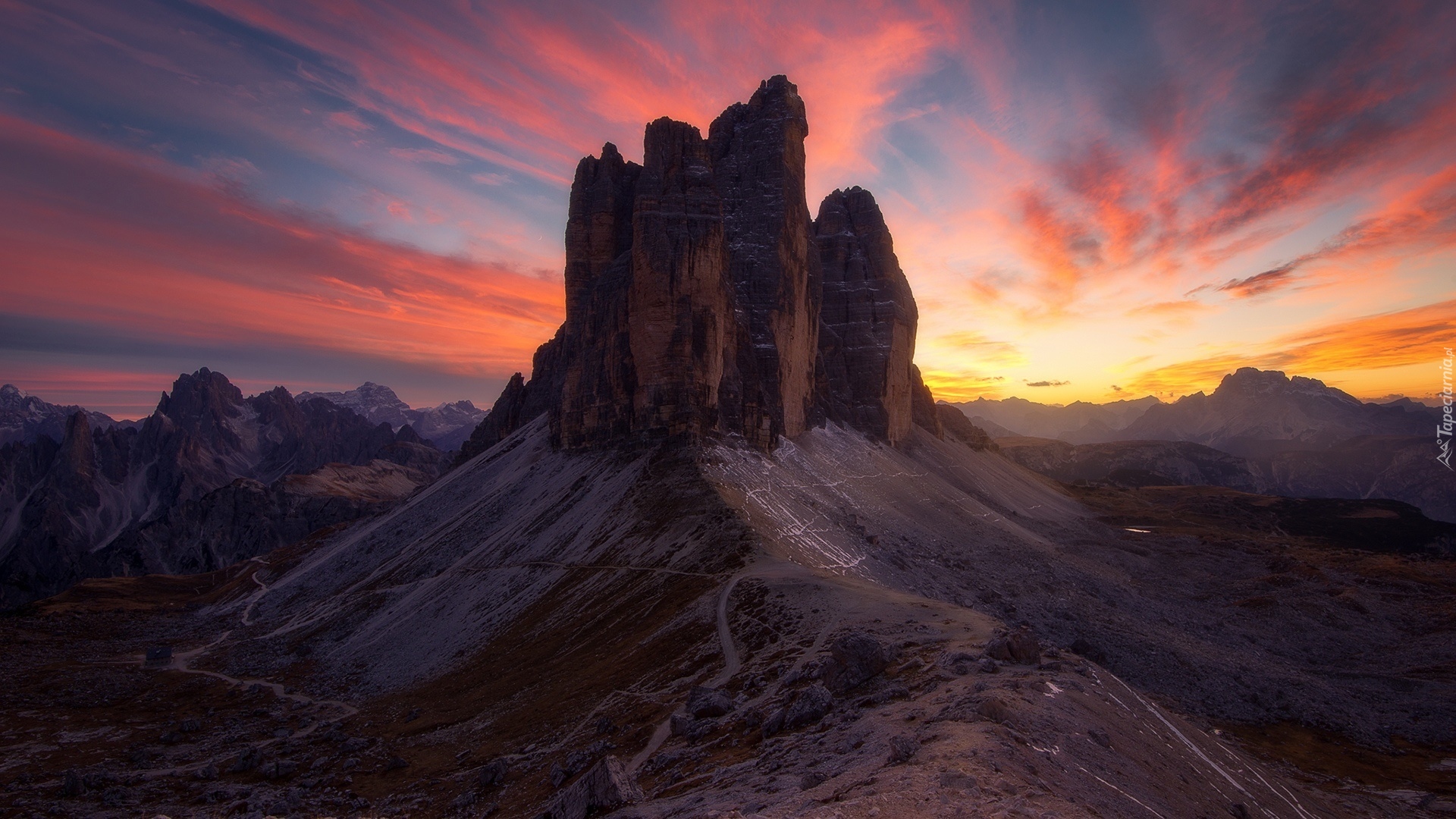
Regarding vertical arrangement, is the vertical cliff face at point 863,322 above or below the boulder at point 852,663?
above

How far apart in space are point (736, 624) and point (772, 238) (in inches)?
3282

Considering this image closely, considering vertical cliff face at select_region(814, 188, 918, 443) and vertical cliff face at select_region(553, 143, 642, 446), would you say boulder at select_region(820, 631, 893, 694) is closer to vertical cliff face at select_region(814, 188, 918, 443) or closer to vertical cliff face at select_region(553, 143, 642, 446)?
vertical cliff face at select_region(553, 143, 642, 446)

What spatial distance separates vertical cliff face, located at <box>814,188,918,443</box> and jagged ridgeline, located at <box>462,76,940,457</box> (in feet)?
1.17

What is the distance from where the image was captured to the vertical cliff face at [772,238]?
107312 millimetres

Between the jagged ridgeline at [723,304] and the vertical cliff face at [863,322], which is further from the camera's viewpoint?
the vertical cliff face at [863,322]

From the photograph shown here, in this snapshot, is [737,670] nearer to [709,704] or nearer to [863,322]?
[709,704]

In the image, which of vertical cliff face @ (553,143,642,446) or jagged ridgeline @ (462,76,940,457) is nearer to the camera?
jagged ridgeline @ (462,76,940,457)

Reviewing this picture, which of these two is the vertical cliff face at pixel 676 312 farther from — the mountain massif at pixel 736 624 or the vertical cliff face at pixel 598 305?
the vertical cliff face at pixel 598 305

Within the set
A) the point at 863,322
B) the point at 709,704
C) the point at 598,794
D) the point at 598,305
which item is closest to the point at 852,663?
the point at 709,704

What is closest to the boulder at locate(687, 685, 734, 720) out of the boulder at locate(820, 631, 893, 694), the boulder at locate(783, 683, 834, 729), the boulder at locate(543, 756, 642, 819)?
the boulder at locate(783, 683, 834, 729)

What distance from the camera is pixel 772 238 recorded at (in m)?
112

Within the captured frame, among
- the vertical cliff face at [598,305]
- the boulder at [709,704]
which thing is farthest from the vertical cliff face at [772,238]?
the boulder at [709,704]

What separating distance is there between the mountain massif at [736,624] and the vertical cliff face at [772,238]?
0.65m

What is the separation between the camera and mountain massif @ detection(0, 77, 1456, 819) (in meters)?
23.3
